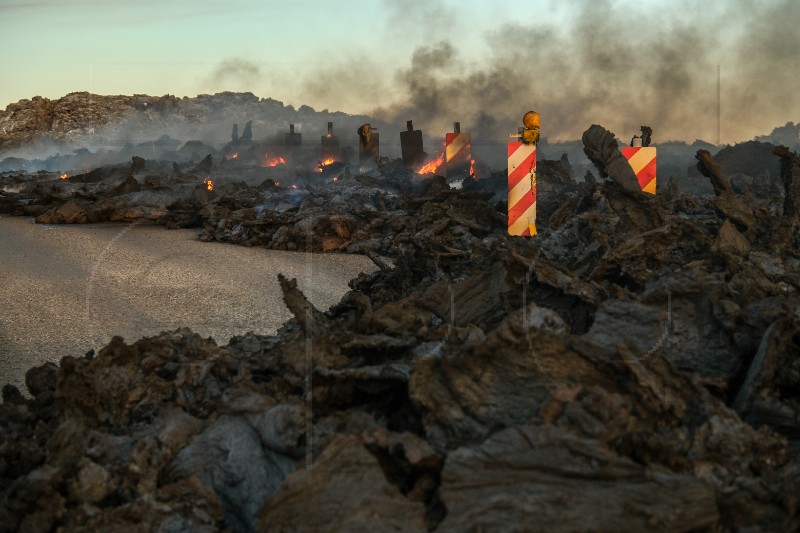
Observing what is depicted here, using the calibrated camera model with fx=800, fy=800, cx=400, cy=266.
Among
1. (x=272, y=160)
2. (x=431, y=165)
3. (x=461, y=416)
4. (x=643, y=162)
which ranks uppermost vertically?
(x=272, y=160)

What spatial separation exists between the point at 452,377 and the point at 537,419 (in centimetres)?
38

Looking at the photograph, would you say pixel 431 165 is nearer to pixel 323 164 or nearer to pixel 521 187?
pixel 323 164

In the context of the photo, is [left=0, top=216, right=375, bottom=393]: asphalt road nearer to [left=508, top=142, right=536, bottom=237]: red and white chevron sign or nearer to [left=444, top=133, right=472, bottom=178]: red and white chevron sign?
[left=508, top=142, right=536, bottom=237]: red and white chevron sign

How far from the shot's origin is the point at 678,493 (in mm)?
2244

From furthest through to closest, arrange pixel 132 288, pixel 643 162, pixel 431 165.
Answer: pixel 431 165 → pixel 643 162 → pixel 132 288

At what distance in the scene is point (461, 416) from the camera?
2.79 m

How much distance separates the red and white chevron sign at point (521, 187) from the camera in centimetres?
955

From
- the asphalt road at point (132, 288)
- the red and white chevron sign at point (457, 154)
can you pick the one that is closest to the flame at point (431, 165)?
the red and white chevron sign at point (457, 154)

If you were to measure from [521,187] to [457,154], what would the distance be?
38.6ft

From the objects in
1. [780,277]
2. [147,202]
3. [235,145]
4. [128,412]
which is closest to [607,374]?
[128,412]

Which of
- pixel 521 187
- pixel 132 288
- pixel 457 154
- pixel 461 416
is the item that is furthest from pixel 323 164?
pixel 461 416

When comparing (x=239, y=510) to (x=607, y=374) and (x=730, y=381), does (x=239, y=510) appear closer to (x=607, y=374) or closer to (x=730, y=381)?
(x=607, y=374)

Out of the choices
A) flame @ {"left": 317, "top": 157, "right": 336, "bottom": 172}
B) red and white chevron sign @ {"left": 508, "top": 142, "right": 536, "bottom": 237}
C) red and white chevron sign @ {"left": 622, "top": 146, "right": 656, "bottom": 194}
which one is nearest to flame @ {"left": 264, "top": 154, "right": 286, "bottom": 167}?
flame @ {"left": 317, "top": 157, "right": 336, "bottom": 172}

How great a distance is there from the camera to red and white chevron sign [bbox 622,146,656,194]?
11016 millimetres
